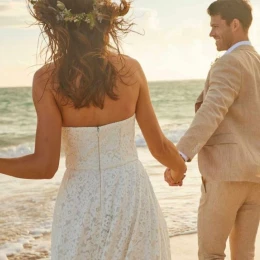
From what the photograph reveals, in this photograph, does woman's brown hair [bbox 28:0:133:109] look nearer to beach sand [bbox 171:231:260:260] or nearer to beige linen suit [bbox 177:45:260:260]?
beige linen suit [bbox 177:45:260:260]

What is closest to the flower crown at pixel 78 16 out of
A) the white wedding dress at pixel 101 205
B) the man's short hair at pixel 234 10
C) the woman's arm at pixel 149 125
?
the woman's arm at pixel 149 125

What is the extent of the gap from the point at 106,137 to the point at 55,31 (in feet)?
1.53

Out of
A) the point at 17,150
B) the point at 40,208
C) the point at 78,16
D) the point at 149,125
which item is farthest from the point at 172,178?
the point at 17,150

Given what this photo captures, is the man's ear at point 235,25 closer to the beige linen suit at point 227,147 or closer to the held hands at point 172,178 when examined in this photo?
the beige linen suit at point 227,147

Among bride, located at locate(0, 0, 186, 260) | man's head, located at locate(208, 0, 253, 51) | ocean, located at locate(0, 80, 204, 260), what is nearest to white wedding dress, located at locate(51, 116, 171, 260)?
bride, located at locate(0, 0, 186, 260)

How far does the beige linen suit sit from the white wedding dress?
3.00ft

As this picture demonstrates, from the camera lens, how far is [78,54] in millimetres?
2635

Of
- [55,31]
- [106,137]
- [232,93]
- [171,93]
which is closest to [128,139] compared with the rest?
[106,137]

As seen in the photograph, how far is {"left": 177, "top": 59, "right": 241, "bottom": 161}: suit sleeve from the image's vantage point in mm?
3643

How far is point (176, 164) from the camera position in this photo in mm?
3039

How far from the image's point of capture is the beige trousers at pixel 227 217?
147 inches

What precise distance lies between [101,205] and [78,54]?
62cm

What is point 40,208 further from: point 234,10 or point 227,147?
point 234,10

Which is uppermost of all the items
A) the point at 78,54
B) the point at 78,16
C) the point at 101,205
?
the point at 78,16
